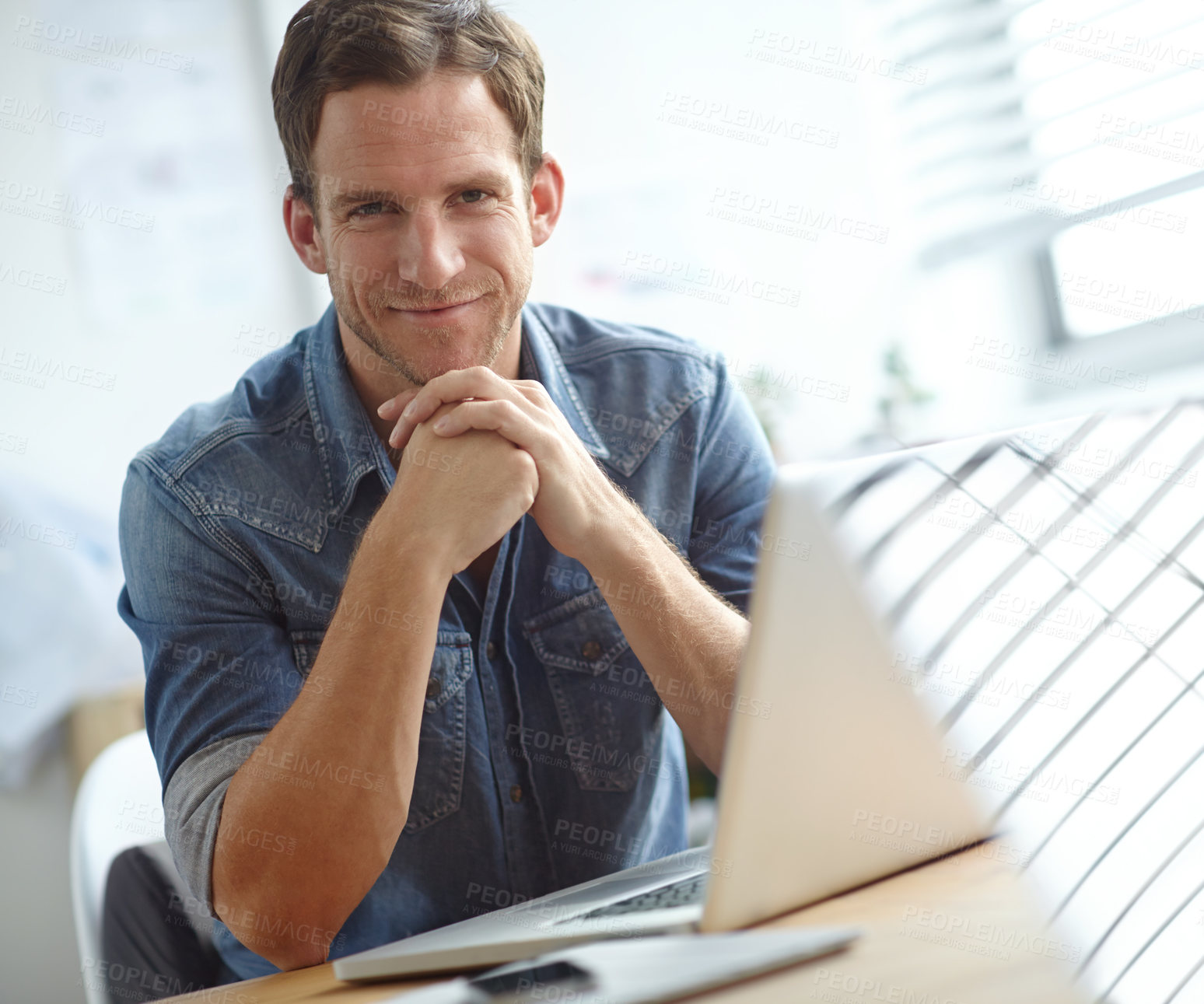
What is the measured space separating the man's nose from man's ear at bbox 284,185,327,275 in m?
0.15

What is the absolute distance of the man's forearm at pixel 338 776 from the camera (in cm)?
81

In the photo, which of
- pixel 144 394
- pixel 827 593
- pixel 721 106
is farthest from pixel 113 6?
pixel 827 593

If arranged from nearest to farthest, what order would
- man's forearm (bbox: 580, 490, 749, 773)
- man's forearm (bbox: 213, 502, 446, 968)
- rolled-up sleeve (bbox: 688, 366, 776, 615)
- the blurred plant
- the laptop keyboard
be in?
the laptop keyboard < man's forearm (bbox: 213, 502, 446, 968) < man's forearm (bbox: 580, 490, 749, 773) < rolled-up sleeve (bbox: 688, 366, 776, 615) < the blurred plant

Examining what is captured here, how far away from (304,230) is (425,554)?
0.54m

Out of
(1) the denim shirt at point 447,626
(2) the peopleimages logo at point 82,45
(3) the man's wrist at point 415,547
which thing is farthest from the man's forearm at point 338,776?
(2) the peopleimages logo at point 82,45

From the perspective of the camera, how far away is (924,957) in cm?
51

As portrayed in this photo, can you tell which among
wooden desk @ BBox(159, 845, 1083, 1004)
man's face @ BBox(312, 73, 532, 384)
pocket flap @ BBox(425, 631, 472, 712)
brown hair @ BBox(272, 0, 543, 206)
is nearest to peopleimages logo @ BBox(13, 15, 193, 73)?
brown hair @ BBox(272, 0, 543, 206)

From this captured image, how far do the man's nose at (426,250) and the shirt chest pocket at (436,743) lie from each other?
376mm

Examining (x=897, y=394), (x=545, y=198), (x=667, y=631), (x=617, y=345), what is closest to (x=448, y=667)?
(x=667, y=631)

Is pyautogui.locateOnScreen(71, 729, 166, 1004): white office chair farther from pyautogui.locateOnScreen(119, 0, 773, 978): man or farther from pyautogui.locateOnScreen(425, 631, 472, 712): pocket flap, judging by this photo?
pyautogui.locateOnScreen(425, 631, 472, 712): pocket flap

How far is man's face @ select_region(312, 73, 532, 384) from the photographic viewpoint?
3.47 ft

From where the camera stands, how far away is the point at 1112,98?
5.68 ft

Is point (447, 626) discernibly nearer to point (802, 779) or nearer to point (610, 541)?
point (610, 541)

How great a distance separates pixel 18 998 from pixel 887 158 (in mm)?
2376
